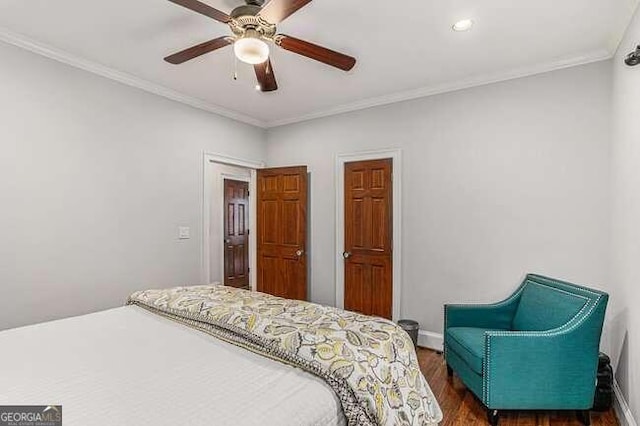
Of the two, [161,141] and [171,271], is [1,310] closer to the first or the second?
[171,271]

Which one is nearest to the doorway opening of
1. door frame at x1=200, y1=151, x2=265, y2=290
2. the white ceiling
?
door frame at x1=200, y1=151, x2=265, y2=290

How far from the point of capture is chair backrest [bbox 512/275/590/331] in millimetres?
2287

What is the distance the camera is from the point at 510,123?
3.02 m

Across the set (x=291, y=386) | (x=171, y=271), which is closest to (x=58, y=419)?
(x=291, y=386)

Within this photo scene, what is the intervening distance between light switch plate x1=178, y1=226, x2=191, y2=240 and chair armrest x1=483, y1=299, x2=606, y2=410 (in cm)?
289

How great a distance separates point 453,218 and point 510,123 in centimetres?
96

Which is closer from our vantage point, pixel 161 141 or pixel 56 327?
pixel 56 327

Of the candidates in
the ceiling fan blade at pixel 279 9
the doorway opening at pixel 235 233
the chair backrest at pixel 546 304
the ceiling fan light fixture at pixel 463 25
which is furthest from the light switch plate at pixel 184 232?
the chair backrest at pixel 546 304

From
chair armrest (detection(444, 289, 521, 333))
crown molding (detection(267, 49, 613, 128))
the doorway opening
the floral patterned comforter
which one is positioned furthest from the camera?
the doorway opening

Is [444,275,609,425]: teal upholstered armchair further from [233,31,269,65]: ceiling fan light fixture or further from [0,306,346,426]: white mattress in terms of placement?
[233,31,269,65]: ceiling fan light fixture

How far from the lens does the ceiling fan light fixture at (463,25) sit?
7.39 feet

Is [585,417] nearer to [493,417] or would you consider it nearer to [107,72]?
[493,417]

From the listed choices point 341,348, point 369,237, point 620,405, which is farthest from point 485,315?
point 341,348

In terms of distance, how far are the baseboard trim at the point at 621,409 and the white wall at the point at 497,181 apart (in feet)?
2.52
